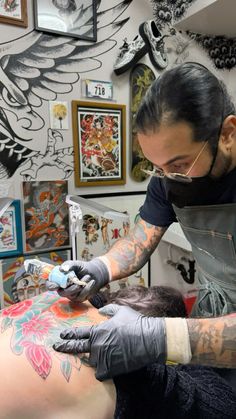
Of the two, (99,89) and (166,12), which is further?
(166,12)

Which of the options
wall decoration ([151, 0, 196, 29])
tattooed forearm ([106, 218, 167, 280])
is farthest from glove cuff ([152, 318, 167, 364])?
wall decoration ([151, 0, 196, 29])

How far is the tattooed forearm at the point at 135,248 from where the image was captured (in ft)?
4.44

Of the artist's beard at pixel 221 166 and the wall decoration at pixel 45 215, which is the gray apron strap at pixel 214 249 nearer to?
the artist's beard at pixel 221 166

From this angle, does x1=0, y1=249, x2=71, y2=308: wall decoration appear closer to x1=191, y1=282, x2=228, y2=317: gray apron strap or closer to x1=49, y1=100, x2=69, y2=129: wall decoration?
x1=49, y1=100, x2=69, y2=129: wall decoration

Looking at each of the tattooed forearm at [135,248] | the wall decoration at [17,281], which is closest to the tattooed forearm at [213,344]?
the tattooed forearm at [135,248]

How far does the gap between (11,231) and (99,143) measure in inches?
29.7

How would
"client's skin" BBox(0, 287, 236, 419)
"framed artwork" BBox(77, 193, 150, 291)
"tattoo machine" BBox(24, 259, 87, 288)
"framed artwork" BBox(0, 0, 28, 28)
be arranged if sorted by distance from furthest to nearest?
"framed artwork" BBox(77, 193, 150, 291) → "framed artwork" BBox(0, 0, 28, 28) → "tattoo machine" BBox(24, 259, 87, 288) → "client's skin" BBox(0, 287, 236, 419)

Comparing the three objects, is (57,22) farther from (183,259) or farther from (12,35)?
(183,259)

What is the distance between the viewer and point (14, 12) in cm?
170

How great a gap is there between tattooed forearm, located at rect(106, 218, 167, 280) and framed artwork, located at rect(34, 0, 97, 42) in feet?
3.99

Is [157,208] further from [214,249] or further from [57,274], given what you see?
[57,274]

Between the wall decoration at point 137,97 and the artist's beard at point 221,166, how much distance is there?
1.13m

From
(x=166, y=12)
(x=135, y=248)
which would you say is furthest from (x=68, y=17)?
(x=135, y=248)

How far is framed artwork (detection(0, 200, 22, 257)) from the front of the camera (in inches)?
71.1
